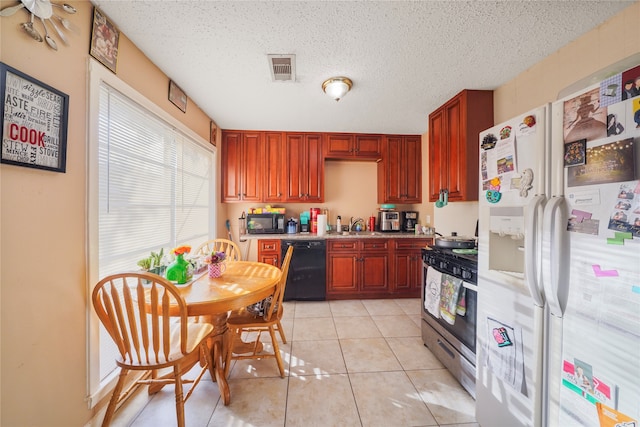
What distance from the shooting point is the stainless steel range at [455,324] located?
1585mm

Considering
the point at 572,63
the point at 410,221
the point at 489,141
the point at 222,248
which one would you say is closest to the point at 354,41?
the point at 489,141

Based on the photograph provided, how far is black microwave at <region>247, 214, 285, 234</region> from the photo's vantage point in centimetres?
348

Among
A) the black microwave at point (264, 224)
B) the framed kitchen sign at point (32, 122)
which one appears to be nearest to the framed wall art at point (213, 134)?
the black microwave at point (264, 224)

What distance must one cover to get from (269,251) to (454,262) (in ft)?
7.54

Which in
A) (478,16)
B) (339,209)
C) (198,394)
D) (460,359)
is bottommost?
(198,394)

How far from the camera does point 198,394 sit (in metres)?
1.66

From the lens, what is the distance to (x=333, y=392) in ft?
5.49

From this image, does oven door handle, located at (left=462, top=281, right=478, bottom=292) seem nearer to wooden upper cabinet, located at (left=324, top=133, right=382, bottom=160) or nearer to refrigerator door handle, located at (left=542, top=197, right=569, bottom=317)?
refrigerator door handle, located at (left=542, top=197, right=569, bottom=317)

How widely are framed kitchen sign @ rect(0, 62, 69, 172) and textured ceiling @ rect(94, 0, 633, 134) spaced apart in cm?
71

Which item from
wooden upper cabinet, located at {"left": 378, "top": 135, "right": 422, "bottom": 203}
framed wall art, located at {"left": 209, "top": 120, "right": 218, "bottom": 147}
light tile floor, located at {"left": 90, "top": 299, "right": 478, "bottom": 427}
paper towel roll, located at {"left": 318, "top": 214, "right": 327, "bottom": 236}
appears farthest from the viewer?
wooden upper cabinet, located at {"left": 378, "top": 135, "right": 422, "bottom": 203}

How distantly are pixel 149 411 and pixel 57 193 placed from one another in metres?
1.45

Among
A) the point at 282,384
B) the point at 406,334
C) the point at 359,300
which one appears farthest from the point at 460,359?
the point at 359,300

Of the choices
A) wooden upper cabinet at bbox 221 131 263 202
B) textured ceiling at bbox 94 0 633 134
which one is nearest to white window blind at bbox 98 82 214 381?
textured ceiling at bbox 94 0 633 134

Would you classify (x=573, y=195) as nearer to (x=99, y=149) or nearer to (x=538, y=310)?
(x=538, y=310)
